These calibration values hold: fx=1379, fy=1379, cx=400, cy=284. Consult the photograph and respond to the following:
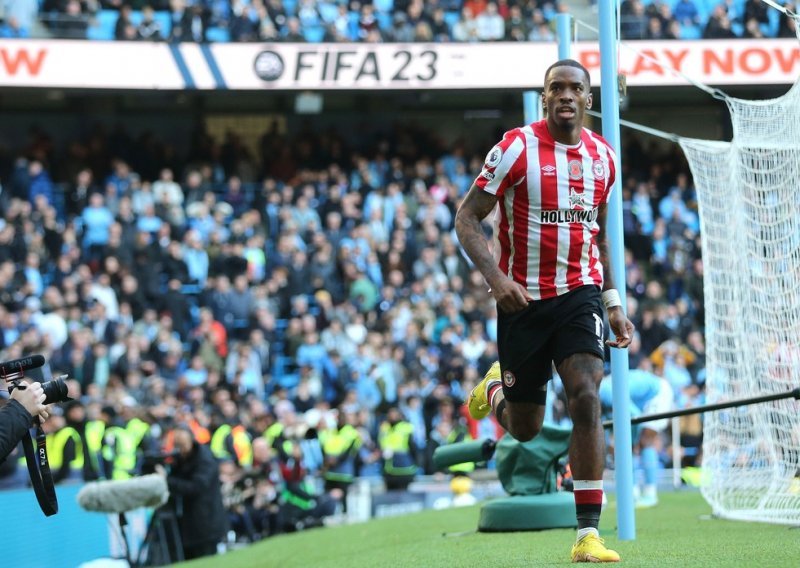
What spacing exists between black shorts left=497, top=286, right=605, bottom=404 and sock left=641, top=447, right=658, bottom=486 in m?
7.14

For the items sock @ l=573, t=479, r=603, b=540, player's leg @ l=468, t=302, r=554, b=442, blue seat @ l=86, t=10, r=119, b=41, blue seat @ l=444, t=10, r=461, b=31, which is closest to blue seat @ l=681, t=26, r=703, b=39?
blue seat @ l=444, t=10, r=461, b=31

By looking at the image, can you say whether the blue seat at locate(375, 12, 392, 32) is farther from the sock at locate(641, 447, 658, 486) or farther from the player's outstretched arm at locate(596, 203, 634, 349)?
the player's outstretched arm at locate(596, 203, 634, 349)

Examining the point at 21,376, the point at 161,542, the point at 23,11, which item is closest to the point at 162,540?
the point at 161,542

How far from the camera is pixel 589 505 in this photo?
6078 mm

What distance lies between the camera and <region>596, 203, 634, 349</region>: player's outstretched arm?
6.43 meters

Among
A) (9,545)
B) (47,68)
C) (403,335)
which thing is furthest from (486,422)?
(47,68)

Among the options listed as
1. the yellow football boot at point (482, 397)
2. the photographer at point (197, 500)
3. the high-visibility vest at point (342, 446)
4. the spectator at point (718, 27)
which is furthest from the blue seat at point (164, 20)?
the yellow football boot at point (482, 397)

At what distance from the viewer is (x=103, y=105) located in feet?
84.2

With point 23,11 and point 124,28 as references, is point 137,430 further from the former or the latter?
point 23,11

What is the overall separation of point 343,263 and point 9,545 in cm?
857

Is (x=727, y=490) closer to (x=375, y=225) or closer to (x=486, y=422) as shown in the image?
(x=486, y=422)

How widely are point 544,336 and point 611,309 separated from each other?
Answer: 0.46m

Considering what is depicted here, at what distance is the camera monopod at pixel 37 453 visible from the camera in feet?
20.5

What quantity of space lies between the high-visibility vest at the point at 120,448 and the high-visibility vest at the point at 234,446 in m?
1.04
